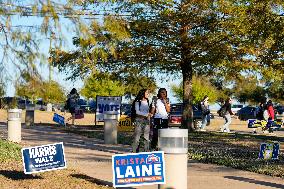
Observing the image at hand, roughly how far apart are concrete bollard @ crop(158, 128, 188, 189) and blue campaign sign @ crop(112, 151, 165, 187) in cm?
22

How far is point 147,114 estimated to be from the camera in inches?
579

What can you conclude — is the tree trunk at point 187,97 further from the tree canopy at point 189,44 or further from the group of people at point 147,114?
the group of people at point 147,114

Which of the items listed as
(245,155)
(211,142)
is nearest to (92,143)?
(211,142)

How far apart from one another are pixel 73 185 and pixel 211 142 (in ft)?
35.5

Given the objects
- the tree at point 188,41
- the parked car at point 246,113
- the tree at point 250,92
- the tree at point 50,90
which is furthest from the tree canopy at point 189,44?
the tree at point 250,92

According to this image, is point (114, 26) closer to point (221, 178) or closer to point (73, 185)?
point (73, 185)

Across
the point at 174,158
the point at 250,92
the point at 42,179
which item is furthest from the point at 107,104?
the point at 250,92

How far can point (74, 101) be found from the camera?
28.5 m

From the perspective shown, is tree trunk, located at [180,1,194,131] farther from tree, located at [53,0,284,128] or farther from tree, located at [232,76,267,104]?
tree, located at [232,76,267,104]

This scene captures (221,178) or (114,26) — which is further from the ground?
(114,26)

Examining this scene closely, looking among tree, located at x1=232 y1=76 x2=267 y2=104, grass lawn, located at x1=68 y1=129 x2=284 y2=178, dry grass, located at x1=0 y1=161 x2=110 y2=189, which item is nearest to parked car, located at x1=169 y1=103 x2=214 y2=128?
grass lawn, located at x1=68 y1=129 x2=284 y2=178

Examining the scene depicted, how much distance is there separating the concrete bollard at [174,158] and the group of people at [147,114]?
5534 millimetres

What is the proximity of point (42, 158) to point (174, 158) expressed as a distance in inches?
97.6

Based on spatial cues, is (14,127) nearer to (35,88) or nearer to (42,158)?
(42,158)
